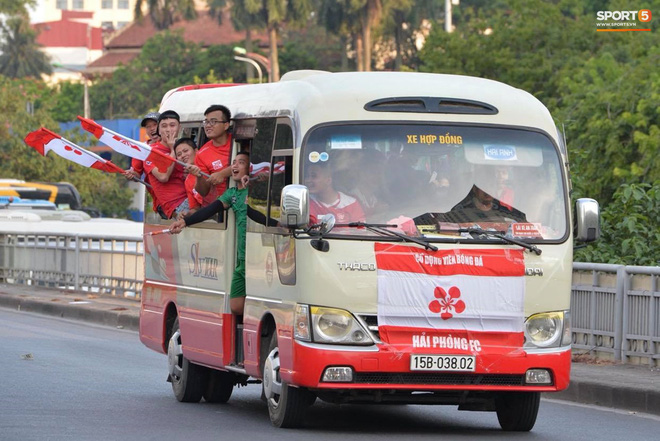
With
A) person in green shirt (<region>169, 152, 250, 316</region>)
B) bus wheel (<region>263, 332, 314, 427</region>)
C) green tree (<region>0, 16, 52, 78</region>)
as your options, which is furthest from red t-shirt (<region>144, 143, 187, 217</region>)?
green tree (<region>0, 16, 52, 78</region>)

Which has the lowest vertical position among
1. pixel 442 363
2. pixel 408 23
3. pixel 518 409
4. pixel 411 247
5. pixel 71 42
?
pixel 518 409

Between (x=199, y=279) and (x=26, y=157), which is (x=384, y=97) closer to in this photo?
(x=199, y=279)

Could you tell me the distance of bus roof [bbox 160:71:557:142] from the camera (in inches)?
392

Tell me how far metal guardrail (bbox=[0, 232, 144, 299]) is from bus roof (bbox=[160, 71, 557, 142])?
13.8 metres

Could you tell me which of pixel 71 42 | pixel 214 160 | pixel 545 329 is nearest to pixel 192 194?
pixel 214 160

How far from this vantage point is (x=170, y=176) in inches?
475

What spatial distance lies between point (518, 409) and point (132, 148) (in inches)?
146

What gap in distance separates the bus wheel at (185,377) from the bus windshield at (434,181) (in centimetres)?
293

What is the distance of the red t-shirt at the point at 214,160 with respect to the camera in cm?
1130

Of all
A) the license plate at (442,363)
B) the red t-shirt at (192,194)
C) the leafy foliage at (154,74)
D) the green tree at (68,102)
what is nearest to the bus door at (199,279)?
the red t-shirt at (192,194)

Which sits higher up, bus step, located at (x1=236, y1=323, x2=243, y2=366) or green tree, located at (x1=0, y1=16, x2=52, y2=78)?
green tree, located at (x1=0, y1=16, x2=52, y2=78)

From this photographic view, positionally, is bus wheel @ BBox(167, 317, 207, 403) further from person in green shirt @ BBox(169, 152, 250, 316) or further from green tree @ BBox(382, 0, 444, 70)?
green tree @ BBox(382, 0, 444, 70)

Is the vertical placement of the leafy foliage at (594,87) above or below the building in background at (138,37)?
below

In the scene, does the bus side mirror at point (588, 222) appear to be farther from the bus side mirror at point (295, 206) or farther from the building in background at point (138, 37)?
the building in background at point (138, 37)
